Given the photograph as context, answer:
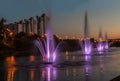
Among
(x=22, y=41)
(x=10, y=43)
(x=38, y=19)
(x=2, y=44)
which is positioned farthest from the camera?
(x=38, y=19)

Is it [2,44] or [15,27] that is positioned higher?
[15,27]

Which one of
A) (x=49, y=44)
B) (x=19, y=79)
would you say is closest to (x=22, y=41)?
(x=49, y=44)

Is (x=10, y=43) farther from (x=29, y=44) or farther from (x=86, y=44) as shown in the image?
(x=86, y=44)

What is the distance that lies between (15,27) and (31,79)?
148128mm

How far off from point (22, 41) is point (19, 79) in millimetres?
86379

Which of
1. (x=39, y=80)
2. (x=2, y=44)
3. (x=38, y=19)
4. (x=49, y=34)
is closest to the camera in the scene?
(x=39, y=80)

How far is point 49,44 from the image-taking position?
153ft

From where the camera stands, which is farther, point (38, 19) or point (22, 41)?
point (38, 19)

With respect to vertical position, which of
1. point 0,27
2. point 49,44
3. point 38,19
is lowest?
point 49,44

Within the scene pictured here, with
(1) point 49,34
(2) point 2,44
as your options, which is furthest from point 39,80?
(2) point 2,44

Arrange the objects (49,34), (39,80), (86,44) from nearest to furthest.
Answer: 1. (39,80)
2. (49,34)
3. (86,44)

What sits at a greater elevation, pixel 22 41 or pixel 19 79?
pixel 22 41

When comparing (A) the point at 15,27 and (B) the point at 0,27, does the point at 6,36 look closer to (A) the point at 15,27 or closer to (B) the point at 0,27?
(B) the point at 0,27

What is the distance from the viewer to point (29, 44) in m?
120
